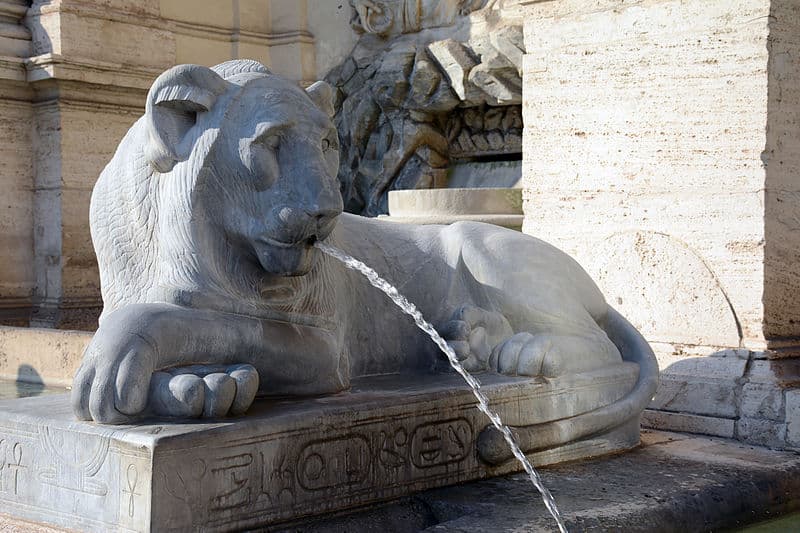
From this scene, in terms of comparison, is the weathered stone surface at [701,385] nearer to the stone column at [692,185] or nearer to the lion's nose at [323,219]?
the stone column at [692,185]

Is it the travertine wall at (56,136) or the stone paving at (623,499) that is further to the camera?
the travertine wall at (56,136)

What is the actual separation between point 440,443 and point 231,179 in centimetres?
109

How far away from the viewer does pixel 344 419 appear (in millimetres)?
3248

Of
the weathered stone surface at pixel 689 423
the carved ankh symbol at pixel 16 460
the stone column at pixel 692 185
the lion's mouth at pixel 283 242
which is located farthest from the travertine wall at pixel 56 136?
the lion's mouth at pixel 283 242

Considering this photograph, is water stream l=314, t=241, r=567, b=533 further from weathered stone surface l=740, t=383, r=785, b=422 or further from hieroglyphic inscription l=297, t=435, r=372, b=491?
weathered stone surface l=740, t=383, r=785, b=422

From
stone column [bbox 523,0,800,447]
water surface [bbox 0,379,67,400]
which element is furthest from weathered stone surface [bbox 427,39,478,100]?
water surface [bbox 0,379,67,400]

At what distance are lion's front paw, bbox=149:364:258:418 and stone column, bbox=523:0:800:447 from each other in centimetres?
264

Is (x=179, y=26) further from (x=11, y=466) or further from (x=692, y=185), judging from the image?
(x=11, y=466)

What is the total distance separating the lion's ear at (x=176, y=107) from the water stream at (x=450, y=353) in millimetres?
491

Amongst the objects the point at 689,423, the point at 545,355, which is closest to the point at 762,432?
the point at 689,423

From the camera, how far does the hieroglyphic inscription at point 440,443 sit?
138 inches

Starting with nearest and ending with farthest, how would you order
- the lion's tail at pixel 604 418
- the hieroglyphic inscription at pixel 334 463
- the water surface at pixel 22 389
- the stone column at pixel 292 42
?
the hieroglyphic inscription at pixel 334 463, the lion's tail at pixel 604 418, the water surface at pixel 22 389, the stone column at pixel 292 42

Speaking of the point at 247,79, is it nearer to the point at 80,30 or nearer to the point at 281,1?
the point at 80,30

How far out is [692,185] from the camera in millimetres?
5227
